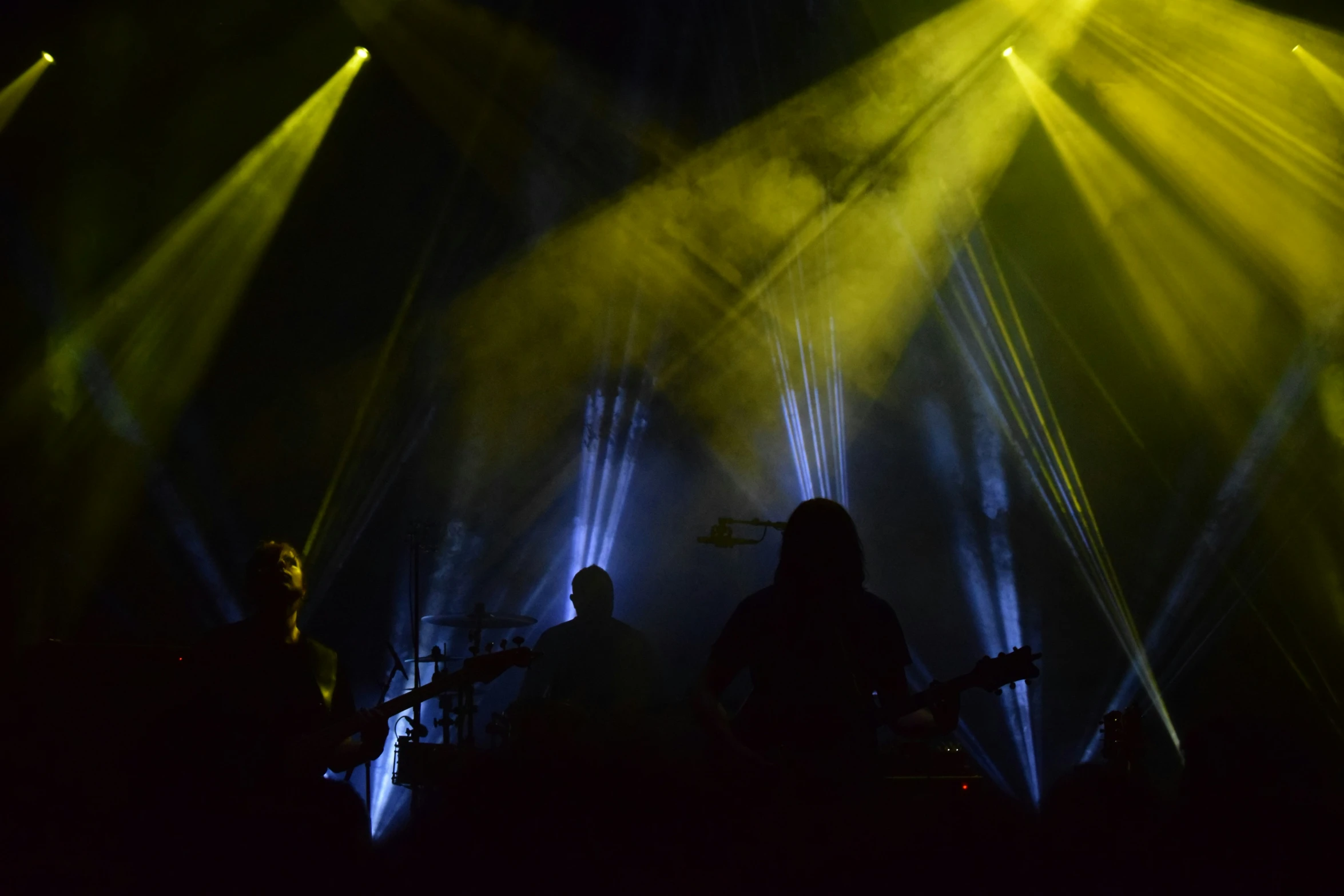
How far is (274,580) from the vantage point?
3.23 m

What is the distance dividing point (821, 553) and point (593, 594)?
7.83ft

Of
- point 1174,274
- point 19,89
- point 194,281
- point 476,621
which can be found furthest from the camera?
point 1174,274

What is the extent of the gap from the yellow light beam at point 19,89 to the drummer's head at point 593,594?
5364 mm

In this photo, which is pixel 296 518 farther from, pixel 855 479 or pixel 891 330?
pixel 891 330

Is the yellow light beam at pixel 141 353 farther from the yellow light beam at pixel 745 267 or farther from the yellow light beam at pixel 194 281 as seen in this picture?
the yellow light beam at pixel 745 267

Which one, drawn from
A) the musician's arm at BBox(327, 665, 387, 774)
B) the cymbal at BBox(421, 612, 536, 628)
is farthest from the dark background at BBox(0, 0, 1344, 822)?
the musician's arm at BBox(327, 665, 387, 774)

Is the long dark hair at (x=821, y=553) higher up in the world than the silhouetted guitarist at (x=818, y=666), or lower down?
higher up

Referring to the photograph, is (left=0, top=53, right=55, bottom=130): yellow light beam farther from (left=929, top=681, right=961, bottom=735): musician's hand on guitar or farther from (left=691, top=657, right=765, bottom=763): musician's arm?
(left=929, top=681, right=961, bottom=735): musician's hand on guitar

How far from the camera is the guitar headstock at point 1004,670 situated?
292 centimetres

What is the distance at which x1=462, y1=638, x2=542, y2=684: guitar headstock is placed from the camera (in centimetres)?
339

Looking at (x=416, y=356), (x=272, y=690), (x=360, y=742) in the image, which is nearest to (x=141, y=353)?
(x=416, y=356)

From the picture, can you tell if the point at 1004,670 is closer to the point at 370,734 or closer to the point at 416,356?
the point at 370,734

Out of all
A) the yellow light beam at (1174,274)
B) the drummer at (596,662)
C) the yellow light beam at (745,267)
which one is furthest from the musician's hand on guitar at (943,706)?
the yellow light beam at (1174,274)

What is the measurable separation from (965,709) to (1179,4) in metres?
5.38
